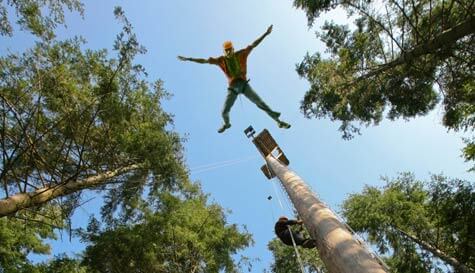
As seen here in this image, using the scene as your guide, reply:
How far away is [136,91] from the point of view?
10.6 meters

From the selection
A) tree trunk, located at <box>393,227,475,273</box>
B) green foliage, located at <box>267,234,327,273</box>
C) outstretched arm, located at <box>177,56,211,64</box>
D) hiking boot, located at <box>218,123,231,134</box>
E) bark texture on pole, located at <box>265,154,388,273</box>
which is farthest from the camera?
green foliage, located at <box>267,234,327,273</box>

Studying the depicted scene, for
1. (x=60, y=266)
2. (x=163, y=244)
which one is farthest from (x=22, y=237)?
(x=163, y=244)

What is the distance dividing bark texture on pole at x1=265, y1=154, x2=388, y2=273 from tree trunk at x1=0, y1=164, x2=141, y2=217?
4634 millimetres

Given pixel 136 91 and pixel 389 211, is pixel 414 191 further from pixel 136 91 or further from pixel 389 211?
pixel 136 91

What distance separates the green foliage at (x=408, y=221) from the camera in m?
11.3

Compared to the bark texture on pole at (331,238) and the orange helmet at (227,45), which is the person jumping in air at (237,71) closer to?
the orange helmet at (227,45)

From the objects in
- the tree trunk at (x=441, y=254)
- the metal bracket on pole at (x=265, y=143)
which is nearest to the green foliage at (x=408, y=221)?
the tree trunk at (x=441, y=254)

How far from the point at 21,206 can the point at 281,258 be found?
11.6m

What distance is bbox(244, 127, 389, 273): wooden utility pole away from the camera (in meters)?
2.84

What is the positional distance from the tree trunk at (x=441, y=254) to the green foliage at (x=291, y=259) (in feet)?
10.8

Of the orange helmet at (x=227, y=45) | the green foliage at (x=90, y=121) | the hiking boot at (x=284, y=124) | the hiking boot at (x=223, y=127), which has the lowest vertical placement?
the hiking boot at (x=284, y=124)

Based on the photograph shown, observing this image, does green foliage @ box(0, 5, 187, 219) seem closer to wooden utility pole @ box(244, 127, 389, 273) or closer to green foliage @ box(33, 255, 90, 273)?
green foliage @ box(33, 255, 90, 273)

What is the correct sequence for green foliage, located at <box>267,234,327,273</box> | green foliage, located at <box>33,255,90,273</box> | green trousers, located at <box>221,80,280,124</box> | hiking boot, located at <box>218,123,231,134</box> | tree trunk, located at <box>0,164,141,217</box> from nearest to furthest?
tree trunk, located at <box>0,164,141,217</box>
hiking boot, located at <box>218,123,231,134</box>
green trousers, located at <box>221,80,280,124</box>
green foliage, located at <box>33,255,90,273</box>
green foliage, located at <box>267,234,327,273</box>

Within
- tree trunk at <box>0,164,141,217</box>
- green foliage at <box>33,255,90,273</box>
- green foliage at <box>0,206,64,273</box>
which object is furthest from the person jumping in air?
green foliage at <box>0,206,64,273</box>
